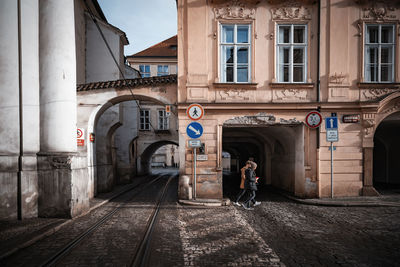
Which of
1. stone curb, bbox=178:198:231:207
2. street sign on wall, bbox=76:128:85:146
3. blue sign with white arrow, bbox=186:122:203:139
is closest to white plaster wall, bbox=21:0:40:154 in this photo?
street sign on wall, bbox=76:128:85:146

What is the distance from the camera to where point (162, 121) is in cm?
2383

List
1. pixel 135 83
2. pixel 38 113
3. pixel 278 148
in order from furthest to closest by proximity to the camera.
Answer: pixel 278 148 < pixel 135 83 < pixel 38 113

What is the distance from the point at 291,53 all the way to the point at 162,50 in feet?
75.1

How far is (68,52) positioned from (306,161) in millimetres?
8653

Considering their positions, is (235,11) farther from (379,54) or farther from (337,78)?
(379,54)

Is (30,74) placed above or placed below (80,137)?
above

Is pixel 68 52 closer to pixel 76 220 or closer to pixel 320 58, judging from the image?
pixel 76 220

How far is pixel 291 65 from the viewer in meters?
8.36

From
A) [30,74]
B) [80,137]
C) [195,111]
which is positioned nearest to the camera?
[30,74]

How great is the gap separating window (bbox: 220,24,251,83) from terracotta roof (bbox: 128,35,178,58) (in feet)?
65.8

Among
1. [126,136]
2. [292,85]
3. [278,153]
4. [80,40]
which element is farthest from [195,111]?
[126,136]

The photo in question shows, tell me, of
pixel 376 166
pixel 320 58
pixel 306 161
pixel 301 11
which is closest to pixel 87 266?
pixel 306 161

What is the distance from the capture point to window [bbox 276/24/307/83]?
8.34m

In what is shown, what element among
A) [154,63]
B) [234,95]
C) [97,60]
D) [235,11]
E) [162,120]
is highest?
[154,63]
